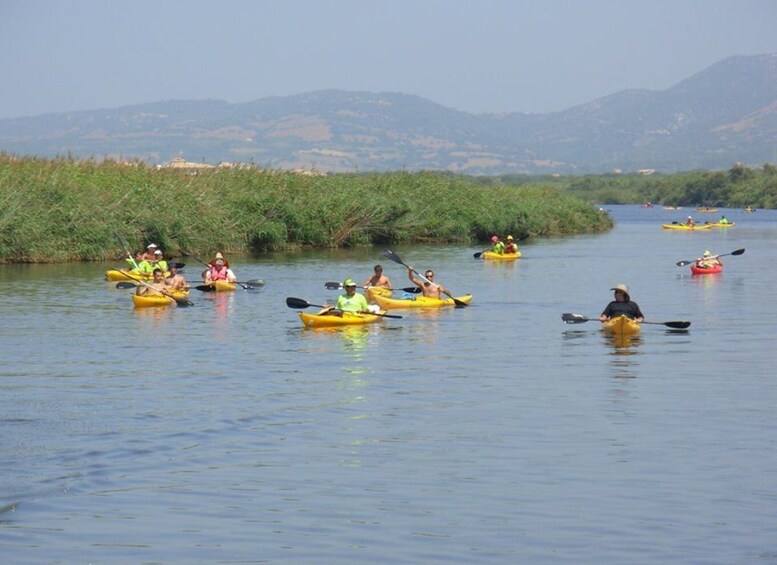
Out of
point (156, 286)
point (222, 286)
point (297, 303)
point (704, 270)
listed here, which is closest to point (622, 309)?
point (297, 303)

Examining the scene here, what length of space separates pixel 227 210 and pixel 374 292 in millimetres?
20980

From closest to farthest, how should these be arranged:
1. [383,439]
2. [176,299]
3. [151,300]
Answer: [383,439] → [151,300] → [176,299]

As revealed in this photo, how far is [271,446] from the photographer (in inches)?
591

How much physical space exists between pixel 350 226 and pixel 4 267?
61.8ft

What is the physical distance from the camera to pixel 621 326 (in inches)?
982

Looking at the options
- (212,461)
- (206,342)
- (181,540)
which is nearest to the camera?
(181,540)

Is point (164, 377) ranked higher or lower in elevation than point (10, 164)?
lower

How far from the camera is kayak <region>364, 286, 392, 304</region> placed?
98.8 ft

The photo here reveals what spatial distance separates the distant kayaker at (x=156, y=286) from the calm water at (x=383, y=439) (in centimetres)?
83

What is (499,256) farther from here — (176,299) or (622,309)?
(622,309)

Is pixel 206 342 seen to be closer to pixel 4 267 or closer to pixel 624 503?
pixel 624 503

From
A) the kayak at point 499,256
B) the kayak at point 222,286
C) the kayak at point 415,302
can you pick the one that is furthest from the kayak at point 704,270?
the kayak at point 222,286

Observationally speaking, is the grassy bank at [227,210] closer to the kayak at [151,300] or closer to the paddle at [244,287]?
the paddle at [244,287]

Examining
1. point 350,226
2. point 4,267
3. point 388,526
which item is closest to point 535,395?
point 388,526
